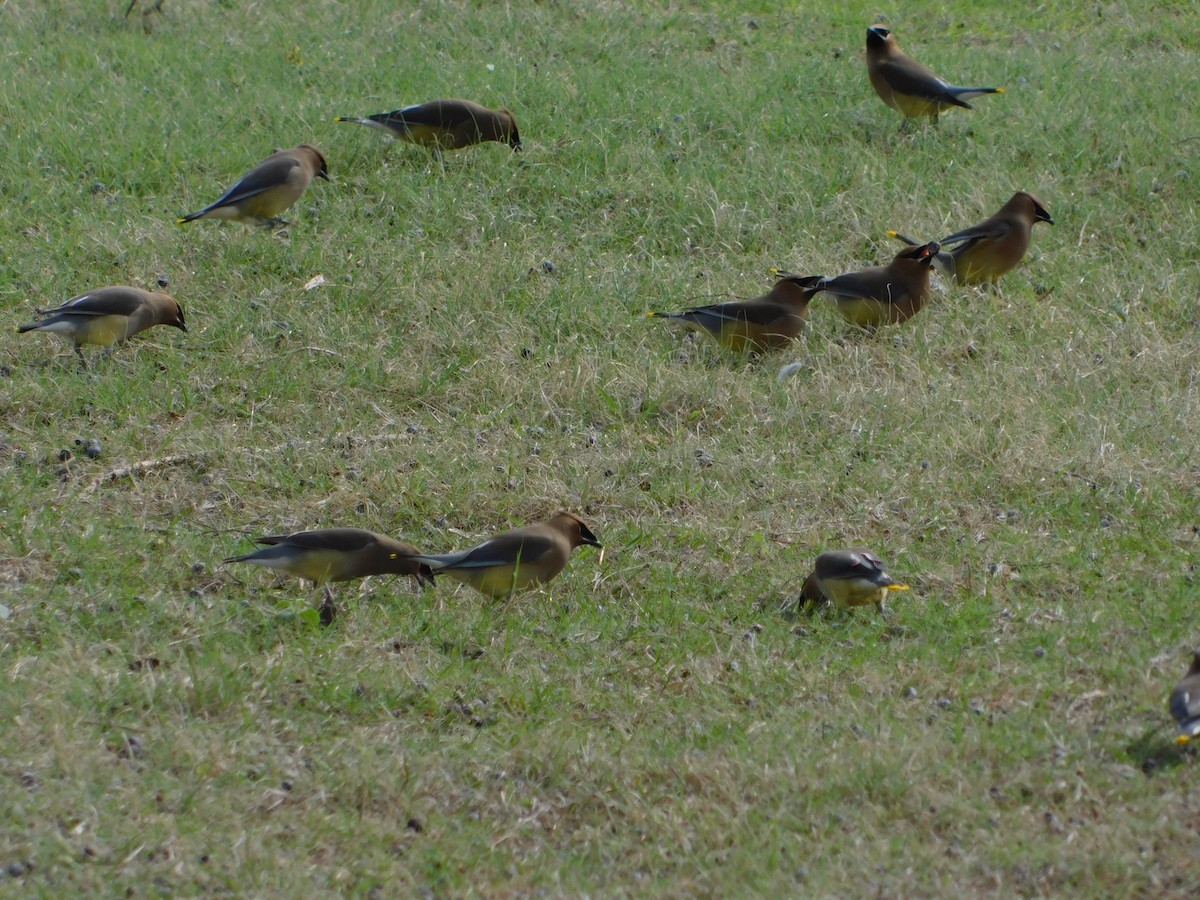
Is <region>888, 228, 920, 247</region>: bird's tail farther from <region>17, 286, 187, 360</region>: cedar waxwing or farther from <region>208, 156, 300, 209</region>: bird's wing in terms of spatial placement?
<region>17, 286, 187, 360</region>: cedar waxwing

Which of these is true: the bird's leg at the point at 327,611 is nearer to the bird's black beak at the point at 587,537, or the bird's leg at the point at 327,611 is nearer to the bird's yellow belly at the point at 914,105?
the bird's black beak at the point at 587,537

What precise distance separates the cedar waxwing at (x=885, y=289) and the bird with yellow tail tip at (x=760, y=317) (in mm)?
138

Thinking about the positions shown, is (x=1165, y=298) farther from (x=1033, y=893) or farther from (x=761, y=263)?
→ (x=1033, y=893)

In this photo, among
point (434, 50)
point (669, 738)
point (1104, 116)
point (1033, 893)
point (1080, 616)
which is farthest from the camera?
point (434, 50)

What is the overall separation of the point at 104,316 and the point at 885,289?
3736 millimetres

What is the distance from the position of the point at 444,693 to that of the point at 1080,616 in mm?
2076

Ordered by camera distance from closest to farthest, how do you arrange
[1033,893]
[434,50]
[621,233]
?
[1033,893]
[621,233]
[434,50]

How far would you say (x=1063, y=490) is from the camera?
595 cm

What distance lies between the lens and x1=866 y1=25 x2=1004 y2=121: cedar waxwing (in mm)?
9547

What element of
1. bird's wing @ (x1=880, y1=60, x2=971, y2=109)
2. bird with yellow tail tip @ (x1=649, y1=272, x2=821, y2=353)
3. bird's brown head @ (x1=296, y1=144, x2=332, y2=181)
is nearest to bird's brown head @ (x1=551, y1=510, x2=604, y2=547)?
bird with yellow tail tip @ (x1=649, y1=272, x2=821, y2=353)

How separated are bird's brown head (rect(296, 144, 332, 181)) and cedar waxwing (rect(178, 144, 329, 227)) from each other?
116 mm

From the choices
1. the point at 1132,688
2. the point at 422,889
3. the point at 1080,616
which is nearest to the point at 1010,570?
the point at 1080,616

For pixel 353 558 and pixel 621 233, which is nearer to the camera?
pixel 353 558

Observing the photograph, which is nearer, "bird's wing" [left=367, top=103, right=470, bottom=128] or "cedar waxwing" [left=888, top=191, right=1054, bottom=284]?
"cedar waxwing" [left=888, top=191, right=1054, bottom=284]
